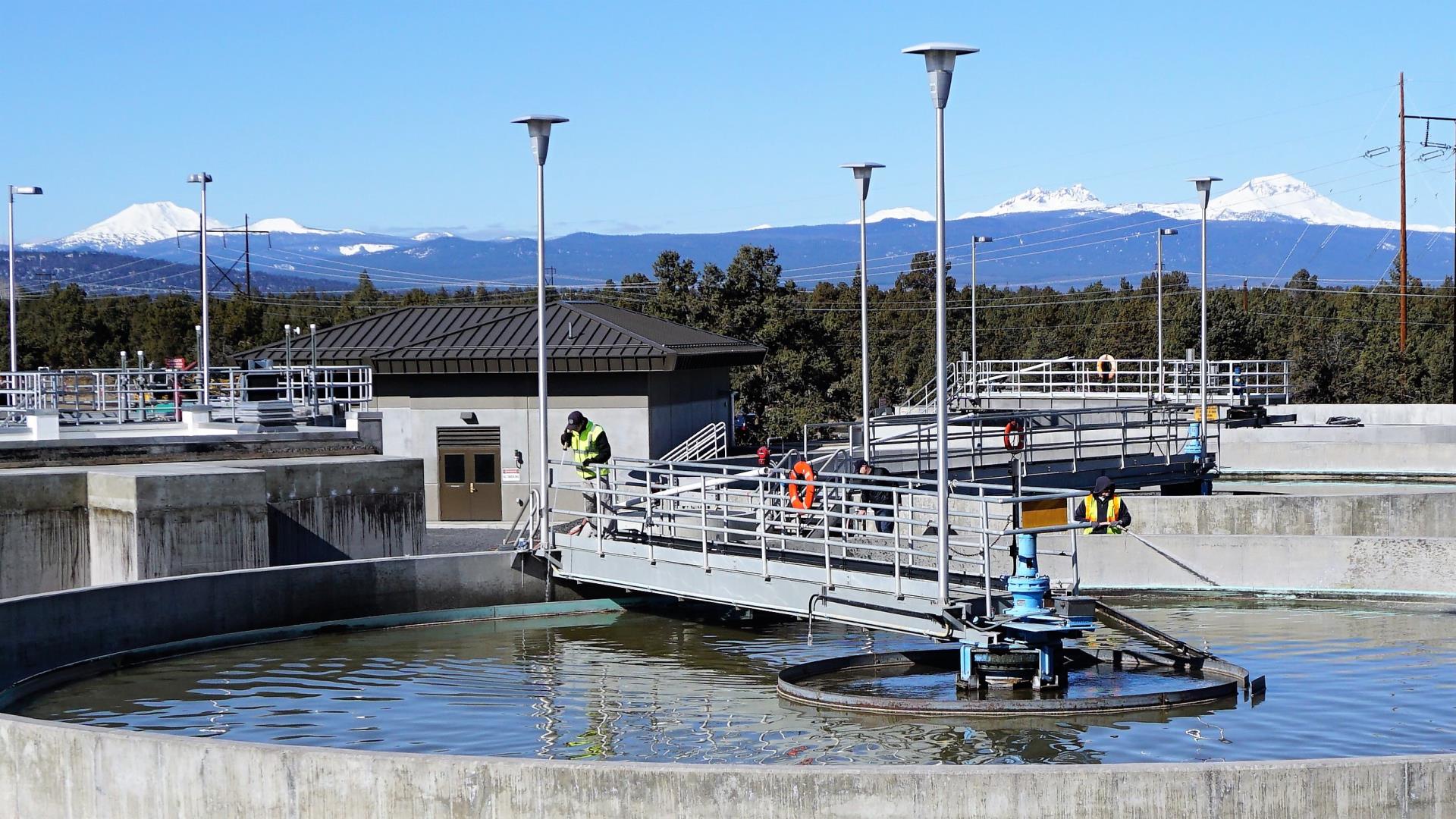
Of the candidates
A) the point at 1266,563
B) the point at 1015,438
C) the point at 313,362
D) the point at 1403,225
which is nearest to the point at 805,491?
the point at 1266,563

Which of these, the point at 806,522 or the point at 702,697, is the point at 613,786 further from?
the point at 806,522

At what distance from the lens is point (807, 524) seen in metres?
21.1

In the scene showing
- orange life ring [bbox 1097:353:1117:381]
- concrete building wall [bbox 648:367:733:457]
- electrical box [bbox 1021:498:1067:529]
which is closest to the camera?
electrical box [bbox 1021:498:1067:529]

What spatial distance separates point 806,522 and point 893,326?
7966 cm

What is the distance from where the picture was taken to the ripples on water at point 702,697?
1421 centimetres

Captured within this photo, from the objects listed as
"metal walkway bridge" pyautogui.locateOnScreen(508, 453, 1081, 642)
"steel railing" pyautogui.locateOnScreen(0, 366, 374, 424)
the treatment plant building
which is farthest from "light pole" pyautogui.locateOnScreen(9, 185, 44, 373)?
"metal walkway bridge" pyautogui.locateOnScreen(508, 453, 1081, 642)

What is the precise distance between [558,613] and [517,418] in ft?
32.1

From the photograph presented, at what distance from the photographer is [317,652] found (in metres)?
19.5

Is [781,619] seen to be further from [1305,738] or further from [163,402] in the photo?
[163,402]

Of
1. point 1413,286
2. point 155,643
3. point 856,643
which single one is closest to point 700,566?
point 856,643

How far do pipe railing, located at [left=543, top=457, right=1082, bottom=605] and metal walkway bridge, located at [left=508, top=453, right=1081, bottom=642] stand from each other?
3cm

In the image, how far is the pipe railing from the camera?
1631 centimetres

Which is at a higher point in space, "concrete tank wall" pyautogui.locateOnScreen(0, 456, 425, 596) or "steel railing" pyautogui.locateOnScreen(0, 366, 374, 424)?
"steel railing" pyautogui.locateOnScreen(0, 366, 374, 424)

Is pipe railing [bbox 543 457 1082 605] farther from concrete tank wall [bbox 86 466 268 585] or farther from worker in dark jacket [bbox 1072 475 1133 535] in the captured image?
concrete tank wall [bbox 86 466 268 585]
